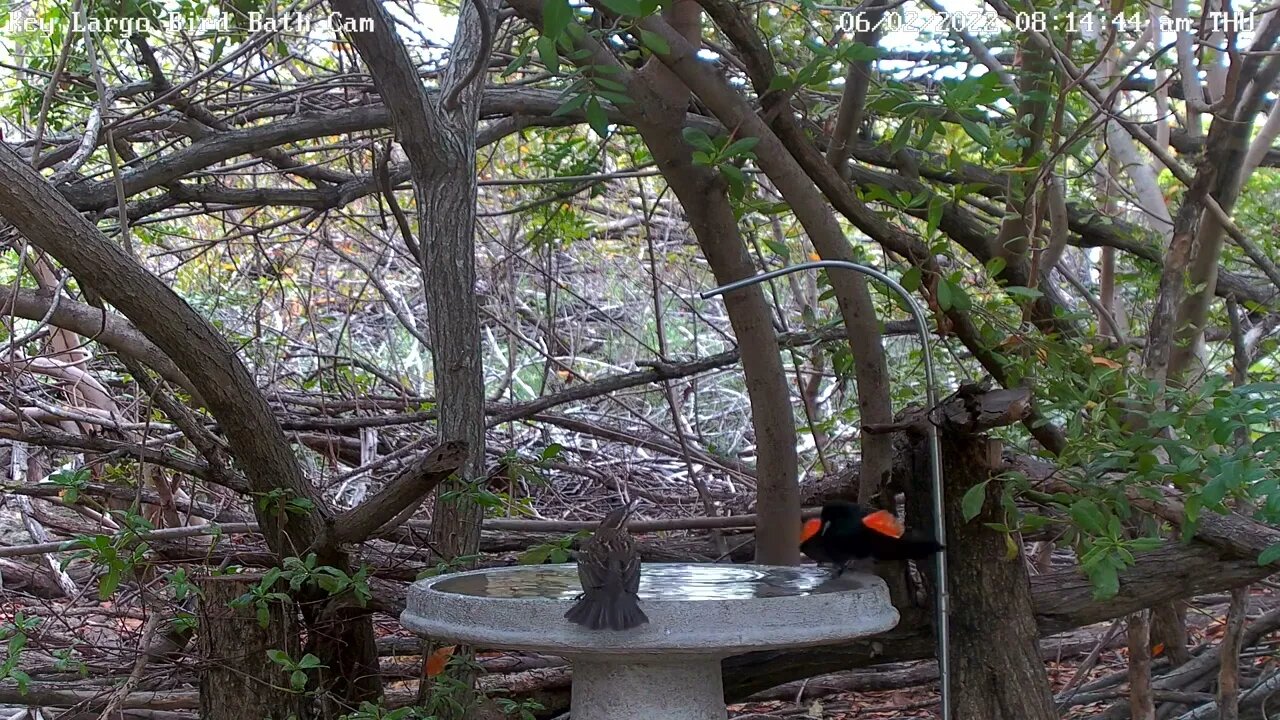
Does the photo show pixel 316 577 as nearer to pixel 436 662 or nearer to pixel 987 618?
pixel 436 662

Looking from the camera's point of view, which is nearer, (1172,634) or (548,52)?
(548,52)

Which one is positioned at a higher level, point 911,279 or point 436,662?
point 911,279

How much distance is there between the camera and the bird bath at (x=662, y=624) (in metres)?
2.24

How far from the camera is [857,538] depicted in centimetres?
286

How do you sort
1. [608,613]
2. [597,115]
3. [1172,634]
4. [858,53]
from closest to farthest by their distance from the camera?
1. [608,613]
2. [858,53]
3. [597,115]
4. [1172,634]

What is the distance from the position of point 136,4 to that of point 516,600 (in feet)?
9.36

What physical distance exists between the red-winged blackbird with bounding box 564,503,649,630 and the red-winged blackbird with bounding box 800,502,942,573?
722 mm

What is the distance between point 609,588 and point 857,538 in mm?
868

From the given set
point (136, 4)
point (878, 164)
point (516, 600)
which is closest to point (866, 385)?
point (878, 164)

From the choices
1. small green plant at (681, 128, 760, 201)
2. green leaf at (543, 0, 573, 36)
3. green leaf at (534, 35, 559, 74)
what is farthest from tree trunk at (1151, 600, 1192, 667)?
green leaf at (543, 0, 573, 36)

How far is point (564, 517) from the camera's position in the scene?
514cm

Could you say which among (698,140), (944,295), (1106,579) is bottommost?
(1106,579)

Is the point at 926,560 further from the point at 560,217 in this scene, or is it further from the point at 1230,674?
the point at 560,217
